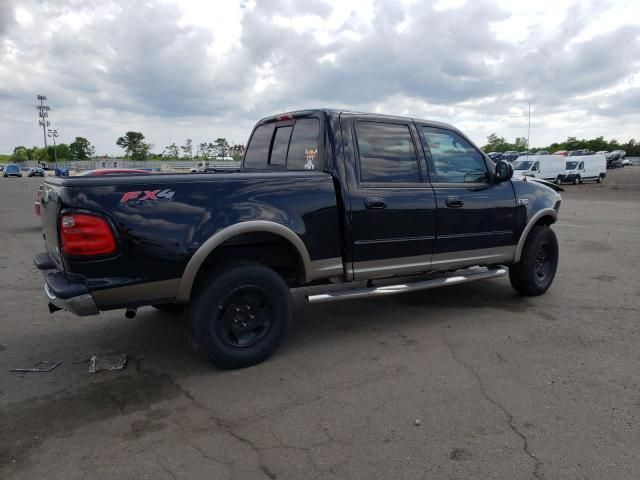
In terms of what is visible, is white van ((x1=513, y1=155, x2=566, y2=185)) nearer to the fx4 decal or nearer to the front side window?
the front side window

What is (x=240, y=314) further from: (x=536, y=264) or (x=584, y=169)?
(x=584, y=169)

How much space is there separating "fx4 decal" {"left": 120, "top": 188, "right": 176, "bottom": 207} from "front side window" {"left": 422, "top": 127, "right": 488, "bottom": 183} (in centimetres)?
251

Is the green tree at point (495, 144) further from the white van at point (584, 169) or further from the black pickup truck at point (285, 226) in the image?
the black pickup truck at point (285, 226)


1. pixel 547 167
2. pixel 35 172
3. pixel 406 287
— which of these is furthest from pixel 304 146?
pixel 35 172

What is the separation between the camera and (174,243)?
11.5ft

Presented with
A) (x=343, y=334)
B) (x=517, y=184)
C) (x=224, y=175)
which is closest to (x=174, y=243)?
(x=224, y=175)

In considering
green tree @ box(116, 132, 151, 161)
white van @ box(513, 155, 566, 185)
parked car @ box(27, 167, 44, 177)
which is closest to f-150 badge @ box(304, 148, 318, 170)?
white van @ box(513, 155, 566, 185)

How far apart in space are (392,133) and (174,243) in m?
2.28

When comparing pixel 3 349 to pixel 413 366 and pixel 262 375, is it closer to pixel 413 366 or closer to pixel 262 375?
pixel 262 375

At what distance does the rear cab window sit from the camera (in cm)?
450

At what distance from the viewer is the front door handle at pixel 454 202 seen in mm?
4840

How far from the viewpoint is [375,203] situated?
4.35 metres

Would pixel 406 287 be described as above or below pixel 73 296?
below

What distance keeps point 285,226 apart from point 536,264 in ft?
11.0
